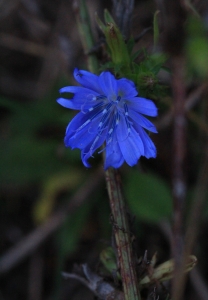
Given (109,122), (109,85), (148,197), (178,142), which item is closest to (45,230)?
(148,197)

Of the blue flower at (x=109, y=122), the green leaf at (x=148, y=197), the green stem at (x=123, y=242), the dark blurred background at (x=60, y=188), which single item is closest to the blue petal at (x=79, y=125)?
the blue flower at (x=109, y=122)

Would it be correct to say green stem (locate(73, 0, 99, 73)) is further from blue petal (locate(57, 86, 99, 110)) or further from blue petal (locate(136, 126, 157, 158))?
blue petal (locate(136, 126, 157, 158))

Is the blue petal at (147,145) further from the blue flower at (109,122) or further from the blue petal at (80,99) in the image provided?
the blue petal at (80,99)

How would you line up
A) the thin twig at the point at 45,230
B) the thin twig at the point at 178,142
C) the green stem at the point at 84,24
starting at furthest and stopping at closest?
the thin twig at the point at 45,230, the thin twig at the point at 178,142, the green stem at the point at 84,24

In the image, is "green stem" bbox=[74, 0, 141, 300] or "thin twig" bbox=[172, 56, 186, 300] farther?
"thin twig" bbox=[172, 56, 186, 300]

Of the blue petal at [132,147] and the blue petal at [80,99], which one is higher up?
the blue petal at [80,99]

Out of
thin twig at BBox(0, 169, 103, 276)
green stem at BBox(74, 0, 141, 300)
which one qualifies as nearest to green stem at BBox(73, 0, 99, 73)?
green stem at BBox(74, 0, 141, 300)

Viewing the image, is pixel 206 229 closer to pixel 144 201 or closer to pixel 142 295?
pixel 144 201

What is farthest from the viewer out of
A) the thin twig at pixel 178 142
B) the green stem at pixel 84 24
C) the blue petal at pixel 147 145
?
the thin twig at pixel 178 142
